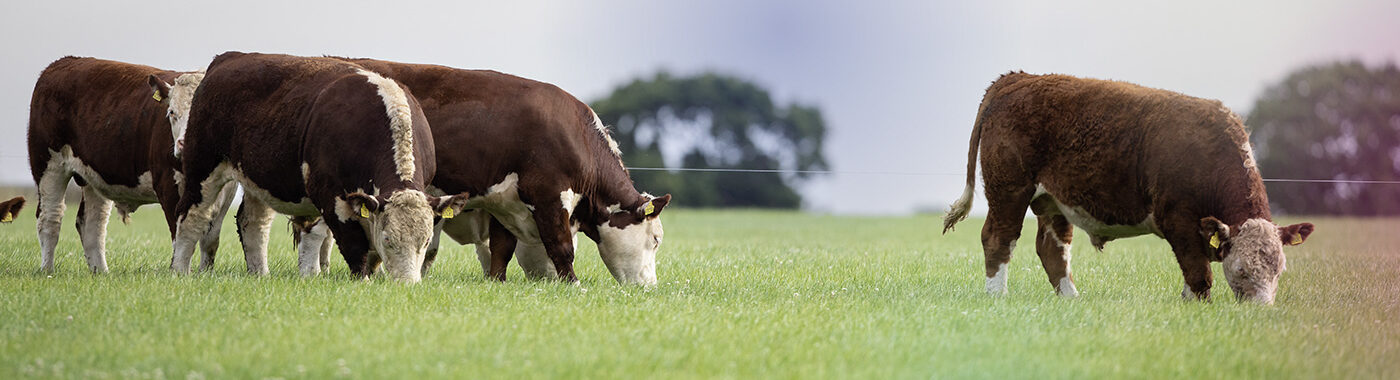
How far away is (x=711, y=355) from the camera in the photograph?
7.01 m

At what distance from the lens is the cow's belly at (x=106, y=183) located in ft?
41.2

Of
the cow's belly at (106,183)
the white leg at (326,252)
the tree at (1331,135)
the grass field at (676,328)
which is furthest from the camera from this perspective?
the tree at (1331,135)

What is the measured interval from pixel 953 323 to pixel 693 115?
171ft

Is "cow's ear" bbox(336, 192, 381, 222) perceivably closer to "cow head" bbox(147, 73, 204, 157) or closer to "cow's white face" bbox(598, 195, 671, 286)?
"cow head" bbox(147, 73, 204, 157)

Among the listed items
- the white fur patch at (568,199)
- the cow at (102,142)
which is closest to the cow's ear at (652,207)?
the white fur patch at (568,199)

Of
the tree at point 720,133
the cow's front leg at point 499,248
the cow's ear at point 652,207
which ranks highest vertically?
the cow's ear at point 652,207

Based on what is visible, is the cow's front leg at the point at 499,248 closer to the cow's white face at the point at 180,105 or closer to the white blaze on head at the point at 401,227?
the white blaze on head at the point at 401,227

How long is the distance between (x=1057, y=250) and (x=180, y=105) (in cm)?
819

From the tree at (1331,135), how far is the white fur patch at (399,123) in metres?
46.9

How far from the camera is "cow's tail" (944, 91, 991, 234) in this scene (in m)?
12.3

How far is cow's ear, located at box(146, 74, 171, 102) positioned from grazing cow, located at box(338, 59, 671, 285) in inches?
68.5

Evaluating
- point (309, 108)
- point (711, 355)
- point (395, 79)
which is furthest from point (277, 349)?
point (395, 79)

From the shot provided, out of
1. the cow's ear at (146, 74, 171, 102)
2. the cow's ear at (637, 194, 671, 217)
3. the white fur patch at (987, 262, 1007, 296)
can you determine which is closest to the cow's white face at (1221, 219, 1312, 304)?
the white fur patch at (987, 262, 1007, 296)

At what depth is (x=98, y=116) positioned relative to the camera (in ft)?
41.4
